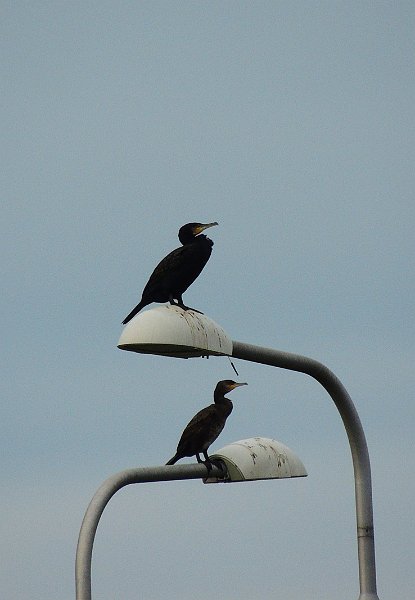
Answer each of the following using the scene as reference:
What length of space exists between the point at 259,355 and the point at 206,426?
218cm

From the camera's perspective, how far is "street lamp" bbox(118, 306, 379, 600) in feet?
26.9

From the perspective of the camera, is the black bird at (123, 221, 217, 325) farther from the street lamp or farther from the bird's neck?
the street lamp

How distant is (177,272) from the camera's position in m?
12.1

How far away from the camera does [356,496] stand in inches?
381

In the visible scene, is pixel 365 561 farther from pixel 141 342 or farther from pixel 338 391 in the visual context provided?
pixel 141 342

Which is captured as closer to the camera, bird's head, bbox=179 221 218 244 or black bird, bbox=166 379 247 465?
black bird, bbox=166 379 247 465

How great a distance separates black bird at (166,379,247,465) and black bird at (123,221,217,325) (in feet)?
2.48

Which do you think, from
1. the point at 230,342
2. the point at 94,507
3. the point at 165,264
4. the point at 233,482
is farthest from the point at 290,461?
the point at 165,264

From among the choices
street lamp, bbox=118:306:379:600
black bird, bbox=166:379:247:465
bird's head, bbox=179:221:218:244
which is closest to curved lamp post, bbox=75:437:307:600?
street lamp, bbox=118:306:379:600

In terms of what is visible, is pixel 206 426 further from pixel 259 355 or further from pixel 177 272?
pixel 259 355

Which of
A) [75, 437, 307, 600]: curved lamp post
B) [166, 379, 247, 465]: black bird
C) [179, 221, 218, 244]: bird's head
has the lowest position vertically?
[75, 437, 307, 600]: curved lamp post

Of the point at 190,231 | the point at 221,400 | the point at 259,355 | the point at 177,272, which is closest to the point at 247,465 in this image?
the point at 259,355

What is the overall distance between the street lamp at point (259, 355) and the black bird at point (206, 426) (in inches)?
47.6

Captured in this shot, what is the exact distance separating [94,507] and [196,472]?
1331 millimetres
